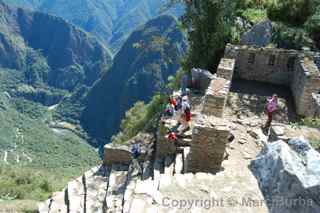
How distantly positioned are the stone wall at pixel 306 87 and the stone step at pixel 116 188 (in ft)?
22.3

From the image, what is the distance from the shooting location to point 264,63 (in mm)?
17766

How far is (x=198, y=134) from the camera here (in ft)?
32.7

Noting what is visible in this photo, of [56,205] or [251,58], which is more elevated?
[251,58]

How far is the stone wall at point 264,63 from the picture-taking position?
17.5m

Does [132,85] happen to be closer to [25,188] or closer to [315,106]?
[25,188]

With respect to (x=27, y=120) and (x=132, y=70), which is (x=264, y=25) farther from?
(x=132, y=70)

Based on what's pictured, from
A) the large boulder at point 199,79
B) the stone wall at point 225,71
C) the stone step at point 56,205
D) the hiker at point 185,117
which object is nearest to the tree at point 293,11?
the large boulder at point 199,79

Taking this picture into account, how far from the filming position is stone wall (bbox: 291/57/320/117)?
14469 mm

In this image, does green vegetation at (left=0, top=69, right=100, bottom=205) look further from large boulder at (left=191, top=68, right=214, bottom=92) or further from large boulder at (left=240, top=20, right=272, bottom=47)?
large boulder at (left=191, top=68, right=214, bottom=92)

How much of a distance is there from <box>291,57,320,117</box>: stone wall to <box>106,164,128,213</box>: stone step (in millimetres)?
6785

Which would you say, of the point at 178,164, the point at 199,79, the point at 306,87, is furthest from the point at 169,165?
the point at 199,79

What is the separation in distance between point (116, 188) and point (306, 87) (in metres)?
7.81

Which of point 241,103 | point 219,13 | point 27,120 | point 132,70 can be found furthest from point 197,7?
point 132,70

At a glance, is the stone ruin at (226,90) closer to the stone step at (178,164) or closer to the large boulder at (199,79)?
the large boulder at (199,79)
